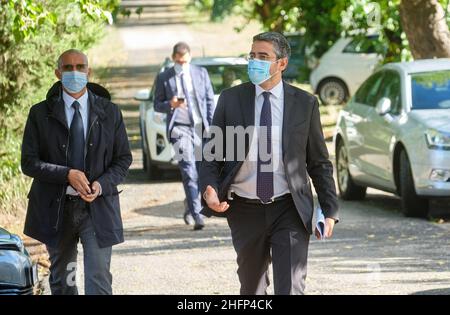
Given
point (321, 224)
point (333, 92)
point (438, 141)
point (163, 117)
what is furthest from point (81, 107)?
point (333, 92)

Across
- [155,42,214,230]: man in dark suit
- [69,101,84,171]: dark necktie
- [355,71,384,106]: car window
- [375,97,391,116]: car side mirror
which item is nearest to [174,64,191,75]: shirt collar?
[155,42,214,230]: man in dark suit

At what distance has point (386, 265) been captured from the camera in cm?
1186

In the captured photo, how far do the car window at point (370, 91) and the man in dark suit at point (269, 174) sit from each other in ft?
27.8

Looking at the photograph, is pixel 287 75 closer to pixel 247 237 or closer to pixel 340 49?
pixel 340 49

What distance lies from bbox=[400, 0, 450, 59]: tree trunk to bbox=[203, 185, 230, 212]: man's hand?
1206 cm

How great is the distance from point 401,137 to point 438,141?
662 mm

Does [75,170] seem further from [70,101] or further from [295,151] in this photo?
[295,151]

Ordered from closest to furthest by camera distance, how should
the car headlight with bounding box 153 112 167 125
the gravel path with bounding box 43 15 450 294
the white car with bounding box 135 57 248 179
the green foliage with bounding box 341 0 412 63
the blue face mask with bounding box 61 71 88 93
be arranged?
the blue face mask with bounding box 61 71 88 93 → the gravel path with bounding box 43 15 450 294 → the white car with bounding box 135 57 248 179 → the car headlight with bounding box 153 112 167 125 → the green foliage with bounding box 341 0 412 63

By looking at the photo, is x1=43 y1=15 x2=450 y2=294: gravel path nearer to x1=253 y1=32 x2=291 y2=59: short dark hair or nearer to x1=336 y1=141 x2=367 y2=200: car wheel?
x1=336 y1=141 x2=367 y2=200: car wheel

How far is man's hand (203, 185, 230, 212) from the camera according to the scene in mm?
7848

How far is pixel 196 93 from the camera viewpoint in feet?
47.7
